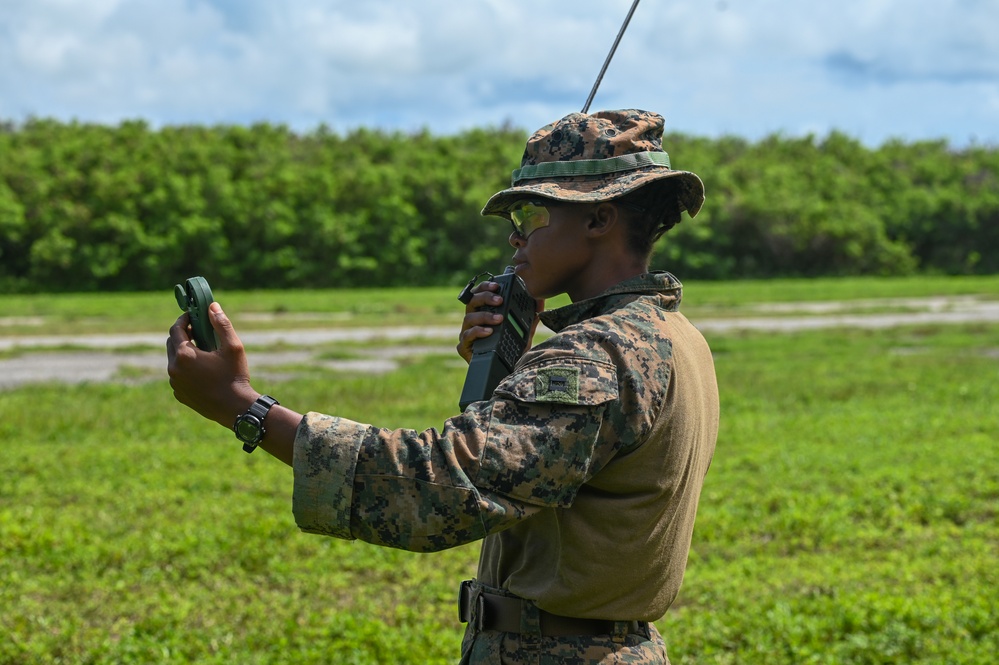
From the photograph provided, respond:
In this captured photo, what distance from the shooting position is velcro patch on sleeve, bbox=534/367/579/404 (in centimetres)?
174

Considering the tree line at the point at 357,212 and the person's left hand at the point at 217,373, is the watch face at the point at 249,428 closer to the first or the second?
the person's left hand at the point at 217,373

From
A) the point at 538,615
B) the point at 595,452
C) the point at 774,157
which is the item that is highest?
the point at 774,157

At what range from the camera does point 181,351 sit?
1.84 m

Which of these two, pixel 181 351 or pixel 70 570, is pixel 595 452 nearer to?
pixel 181 351

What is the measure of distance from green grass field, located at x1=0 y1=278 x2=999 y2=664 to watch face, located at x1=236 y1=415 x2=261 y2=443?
3089mm

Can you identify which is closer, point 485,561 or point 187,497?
point 485,561

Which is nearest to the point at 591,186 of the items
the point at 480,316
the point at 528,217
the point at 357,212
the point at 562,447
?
the point at 528,217

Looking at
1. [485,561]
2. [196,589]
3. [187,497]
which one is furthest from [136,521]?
[485,561]

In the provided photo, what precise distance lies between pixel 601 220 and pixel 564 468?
0.53 meters

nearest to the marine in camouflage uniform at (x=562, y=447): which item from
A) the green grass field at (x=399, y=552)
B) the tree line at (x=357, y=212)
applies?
the green grass field at (x=399, y=552)

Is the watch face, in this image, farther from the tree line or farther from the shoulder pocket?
the tree line

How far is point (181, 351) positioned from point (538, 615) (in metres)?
0.83

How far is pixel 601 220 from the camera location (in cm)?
203

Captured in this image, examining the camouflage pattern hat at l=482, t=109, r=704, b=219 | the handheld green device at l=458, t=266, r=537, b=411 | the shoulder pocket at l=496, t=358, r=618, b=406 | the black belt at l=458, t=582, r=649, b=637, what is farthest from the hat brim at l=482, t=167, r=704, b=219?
the black belt at l=458, t=582, r=649, b=637
